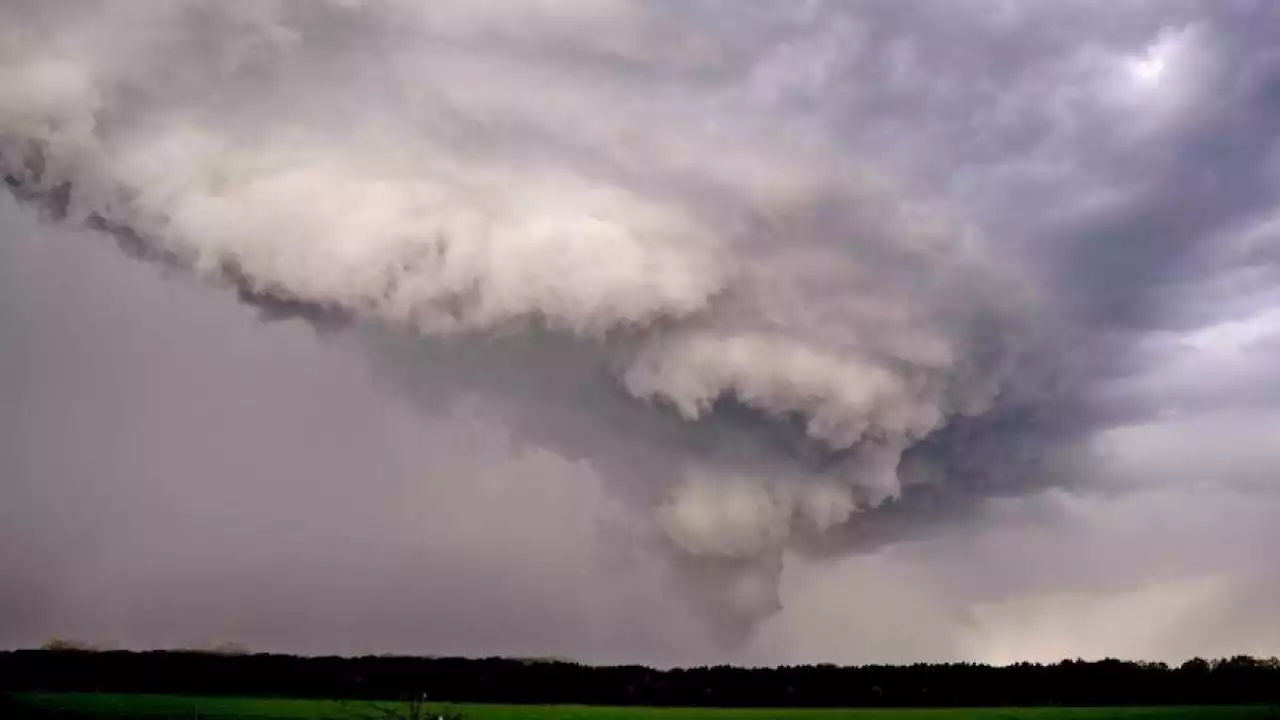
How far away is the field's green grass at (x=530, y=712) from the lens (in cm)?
9819

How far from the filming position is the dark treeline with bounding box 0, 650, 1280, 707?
424 feet

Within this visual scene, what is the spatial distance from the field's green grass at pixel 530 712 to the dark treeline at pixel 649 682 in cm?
1076

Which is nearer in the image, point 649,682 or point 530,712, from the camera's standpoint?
point 530,712

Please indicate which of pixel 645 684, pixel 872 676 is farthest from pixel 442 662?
pixel 872 676

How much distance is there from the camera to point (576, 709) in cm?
12062

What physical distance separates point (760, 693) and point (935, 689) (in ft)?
79.2

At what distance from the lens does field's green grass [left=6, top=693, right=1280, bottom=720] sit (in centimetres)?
9819

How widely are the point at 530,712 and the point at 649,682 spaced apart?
3870cm

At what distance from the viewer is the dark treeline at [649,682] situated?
129 metres

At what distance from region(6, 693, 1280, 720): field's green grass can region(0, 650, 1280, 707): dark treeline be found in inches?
424

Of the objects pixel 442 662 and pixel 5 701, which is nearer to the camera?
pixel 5 701

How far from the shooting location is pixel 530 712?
114 metres

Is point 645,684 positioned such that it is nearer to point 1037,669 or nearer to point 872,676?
point 872,676

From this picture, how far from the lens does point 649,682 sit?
491ft
